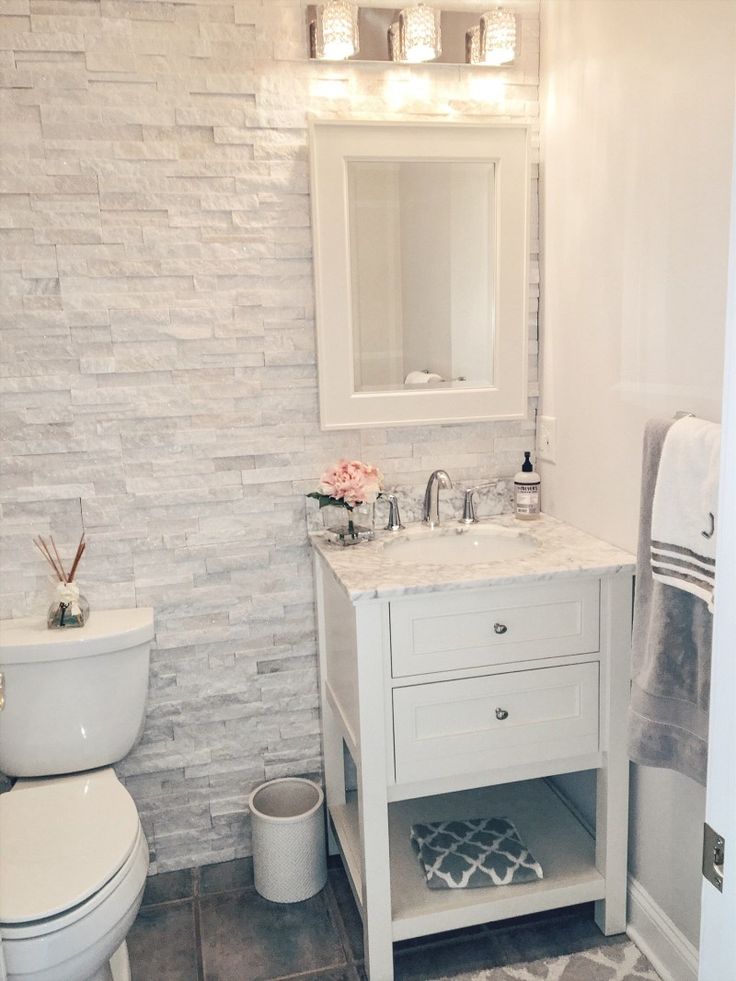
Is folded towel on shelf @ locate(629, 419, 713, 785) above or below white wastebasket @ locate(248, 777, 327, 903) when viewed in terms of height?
above

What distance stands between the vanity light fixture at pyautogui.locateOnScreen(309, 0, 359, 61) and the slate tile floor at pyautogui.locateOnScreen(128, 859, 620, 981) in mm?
2065

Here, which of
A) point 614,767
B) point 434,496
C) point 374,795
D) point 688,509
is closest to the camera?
point 688,509

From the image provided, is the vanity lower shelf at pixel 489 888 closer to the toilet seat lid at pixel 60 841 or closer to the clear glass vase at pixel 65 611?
the toilet seat lid at pixel 60 841

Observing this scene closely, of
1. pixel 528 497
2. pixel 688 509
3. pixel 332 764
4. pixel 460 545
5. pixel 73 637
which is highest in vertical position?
pixel 688 509

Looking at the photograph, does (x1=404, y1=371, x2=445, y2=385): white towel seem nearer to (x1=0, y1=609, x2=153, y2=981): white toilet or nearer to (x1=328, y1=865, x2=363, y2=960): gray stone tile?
(x1=0, y1=609, x2=153, y2=981): white toilet

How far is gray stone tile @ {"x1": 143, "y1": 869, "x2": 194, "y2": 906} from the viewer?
84.6 inches

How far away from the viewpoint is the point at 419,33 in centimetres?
201

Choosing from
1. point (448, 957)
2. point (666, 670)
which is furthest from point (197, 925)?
point (666, 670)

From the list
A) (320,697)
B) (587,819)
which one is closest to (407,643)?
(320,697)

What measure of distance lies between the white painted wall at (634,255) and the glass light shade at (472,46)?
0.58ft

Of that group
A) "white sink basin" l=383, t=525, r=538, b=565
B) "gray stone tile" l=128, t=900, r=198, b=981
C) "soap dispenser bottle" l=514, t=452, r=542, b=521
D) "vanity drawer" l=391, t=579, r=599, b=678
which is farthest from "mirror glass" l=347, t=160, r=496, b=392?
"gray stone tile" l=128, t=900, r=198, b=981

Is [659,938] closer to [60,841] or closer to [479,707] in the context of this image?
[479,707]

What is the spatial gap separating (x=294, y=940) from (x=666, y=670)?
44.6 inches

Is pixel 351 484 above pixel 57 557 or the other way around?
above
